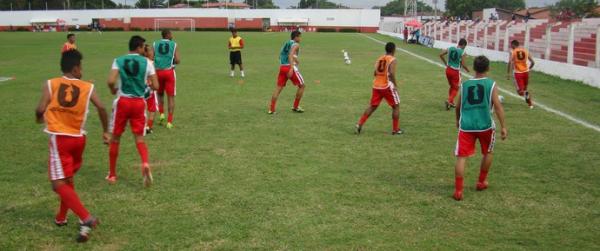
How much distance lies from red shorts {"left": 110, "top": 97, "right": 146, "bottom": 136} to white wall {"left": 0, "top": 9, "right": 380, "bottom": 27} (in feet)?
303

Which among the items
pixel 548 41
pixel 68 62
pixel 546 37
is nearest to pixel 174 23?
pixel 546 37

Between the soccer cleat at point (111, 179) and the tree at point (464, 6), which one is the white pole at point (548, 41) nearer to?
the soccer cleat at point (111, 179)

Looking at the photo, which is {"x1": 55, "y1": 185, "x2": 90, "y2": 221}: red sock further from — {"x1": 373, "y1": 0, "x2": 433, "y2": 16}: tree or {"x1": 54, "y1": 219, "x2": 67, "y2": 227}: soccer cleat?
{"x1": 373, "y1": 0, "x2": 433, "y2": 16}: tree

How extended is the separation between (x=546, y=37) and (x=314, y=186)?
754 inches

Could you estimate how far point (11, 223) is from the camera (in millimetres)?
5719

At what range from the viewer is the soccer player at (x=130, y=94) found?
7172 millimetres

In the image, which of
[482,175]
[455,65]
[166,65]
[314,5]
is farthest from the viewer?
[314,5]

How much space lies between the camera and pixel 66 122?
528cm

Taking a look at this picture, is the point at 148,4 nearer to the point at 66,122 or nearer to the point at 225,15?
the point at 225,15

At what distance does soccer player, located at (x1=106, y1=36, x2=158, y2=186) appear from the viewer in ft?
23.5

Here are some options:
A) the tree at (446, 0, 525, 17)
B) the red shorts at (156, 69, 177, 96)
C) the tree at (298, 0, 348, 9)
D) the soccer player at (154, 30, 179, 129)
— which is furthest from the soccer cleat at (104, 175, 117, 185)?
the tree at (298, 0, 348, 9)

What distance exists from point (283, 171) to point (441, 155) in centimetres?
266

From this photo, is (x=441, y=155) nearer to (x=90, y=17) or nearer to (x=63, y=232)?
(x=63, y=232)

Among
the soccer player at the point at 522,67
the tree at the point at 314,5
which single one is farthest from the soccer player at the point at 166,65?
the tree at the point at 314,5
